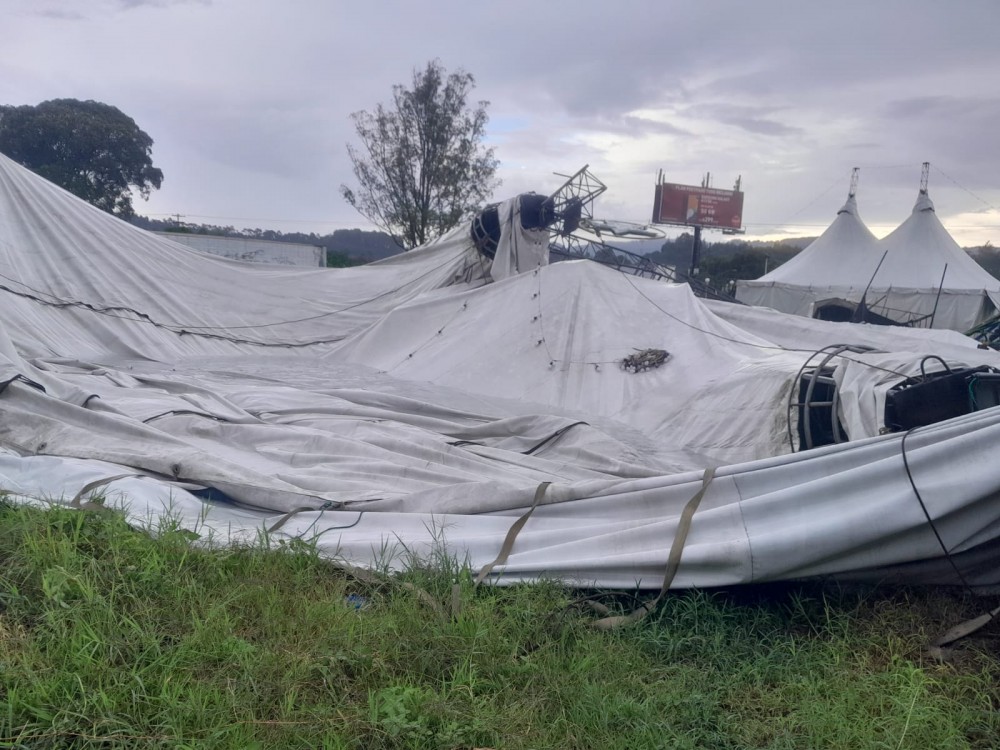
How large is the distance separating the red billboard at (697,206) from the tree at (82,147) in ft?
83.6

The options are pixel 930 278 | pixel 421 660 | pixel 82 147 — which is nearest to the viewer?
pixel 421 660

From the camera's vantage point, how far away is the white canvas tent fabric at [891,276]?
17031 millimetres

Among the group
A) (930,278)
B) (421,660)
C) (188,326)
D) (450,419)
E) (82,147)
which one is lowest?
(421,660)

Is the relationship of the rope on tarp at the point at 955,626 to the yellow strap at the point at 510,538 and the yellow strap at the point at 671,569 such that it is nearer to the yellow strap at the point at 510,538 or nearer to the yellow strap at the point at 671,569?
the yellow strap at the point at 671,569

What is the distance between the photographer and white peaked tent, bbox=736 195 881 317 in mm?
18922

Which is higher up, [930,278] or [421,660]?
[930,278]

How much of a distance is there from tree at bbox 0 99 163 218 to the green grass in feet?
85.2

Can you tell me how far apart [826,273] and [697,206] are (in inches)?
934

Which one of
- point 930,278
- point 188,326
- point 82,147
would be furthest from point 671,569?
point 82,147

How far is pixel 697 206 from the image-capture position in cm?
4234

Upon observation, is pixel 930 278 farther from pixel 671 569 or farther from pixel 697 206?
pixel 697 206

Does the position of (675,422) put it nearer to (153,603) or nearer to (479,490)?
(479,490)

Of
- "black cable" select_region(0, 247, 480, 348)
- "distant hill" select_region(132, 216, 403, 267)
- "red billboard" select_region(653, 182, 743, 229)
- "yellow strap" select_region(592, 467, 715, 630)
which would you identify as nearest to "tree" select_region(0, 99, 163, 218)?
"distant hill" select_region(132, 216, 403, 267)

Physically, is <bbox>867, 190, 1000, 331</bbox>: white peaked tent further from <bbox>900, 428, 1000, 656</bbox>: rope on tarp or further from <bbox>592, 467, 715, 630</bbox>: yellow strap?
<bbox>592, 467, 715, 630</bbox>: yellow strap
